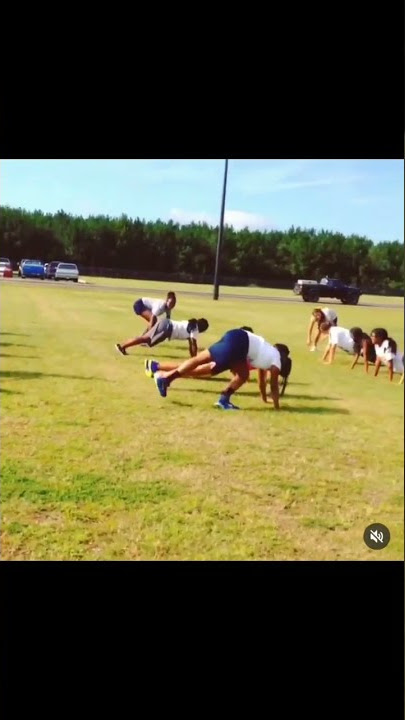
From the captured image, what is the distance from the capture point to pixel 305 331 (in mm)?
2061

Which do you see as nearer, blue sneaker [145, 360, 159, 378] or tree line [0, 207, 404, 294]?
tree line [0, 207, 404, 294]

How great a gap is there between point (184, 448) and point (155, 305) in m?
0.51

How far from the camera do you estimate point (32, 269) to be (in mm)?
2023

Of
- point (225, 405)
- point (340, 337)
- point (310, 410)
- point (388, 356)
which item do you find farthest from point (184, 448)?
point (388, 356)

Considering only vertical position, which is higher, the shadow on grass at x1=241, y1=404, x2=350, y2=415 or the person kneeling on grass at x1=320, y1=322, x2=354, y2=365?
the person kneeling on grass at x1=320, y1=322, x2=354, y2=365

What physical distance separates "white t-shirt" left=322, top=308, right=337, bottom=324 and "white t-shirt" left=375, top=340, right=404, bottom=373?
18cm

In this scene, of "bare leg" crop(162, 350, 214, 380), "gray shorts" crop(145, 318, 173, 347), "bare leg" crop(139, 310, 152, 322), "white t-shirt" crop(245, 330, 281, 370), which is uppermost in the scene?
"bare leg" crop(139, 310, 152, 322)

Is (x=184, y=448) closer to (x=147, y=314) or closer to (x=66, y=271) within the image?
(x=147, y=314)

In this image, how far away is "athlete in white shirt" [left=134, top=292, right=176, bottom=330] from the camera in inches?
81.7

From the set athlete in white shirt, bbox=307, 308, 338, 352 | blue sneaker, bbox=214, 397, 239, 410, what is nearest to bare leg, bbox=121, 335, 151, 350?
blue sneaker, bbox=214, 397, 239, 410

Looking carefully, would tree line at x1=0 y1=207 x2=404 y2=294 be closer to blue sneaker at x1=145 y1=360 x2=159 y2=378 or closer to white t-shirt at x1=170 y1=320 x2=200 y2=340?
white t-shirt at x1=170 y1=320 x2=200 y2=340
